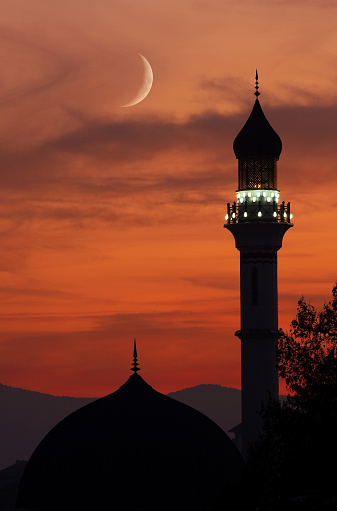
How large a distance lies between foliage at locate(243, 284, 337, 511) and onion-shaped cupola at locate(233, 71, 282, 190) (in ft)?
93.8

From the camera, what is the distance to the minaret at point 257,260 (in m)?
82.4

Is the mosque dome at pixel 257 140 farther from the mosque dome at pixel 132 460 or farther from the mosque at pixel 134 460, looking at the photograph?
the mosque dome at pixel 132 460

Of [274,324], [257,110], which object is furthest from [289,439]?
[257,110]

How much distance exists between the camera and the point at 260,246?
270ft

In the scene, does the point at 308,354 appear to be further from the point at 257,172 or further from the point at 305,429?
the point at 257,172

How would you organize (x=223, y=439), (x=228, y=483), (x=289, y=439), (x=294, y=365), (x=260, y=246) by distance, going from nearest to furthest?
(x=289, y=439) < (x=294, y=365) < (x=228, y=483) < (x=223, y=439) < (x=260, y=246)

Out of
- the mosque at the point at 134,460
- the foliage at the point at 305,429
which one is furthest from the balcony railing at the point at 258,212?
the foliage at the point at 305,429

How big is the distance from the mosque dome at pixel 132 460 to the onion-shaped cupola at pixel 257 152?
→ 708 inches

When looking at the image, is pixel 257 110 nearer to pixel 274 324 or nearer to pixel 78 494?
pixel 274 324

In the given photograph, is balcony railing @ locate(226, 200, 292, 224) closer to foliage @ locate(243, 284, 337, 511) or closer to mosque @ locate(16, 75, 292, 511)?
mosque @ locate(16, 75, 292, 511)

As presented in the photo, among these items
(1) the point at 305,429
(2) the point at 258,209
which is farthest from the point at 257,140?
(1) the point at 305,429

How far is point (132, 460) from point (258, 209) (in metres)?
20.6

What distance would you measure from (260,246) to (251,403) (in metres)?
9.36

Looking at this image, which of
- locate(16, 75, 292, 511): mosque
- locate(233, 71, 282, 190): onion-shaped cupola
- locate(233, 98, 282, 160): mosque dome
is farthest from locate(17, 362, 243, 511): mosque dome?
locate(233, 98, 282, 160): mosque dome
